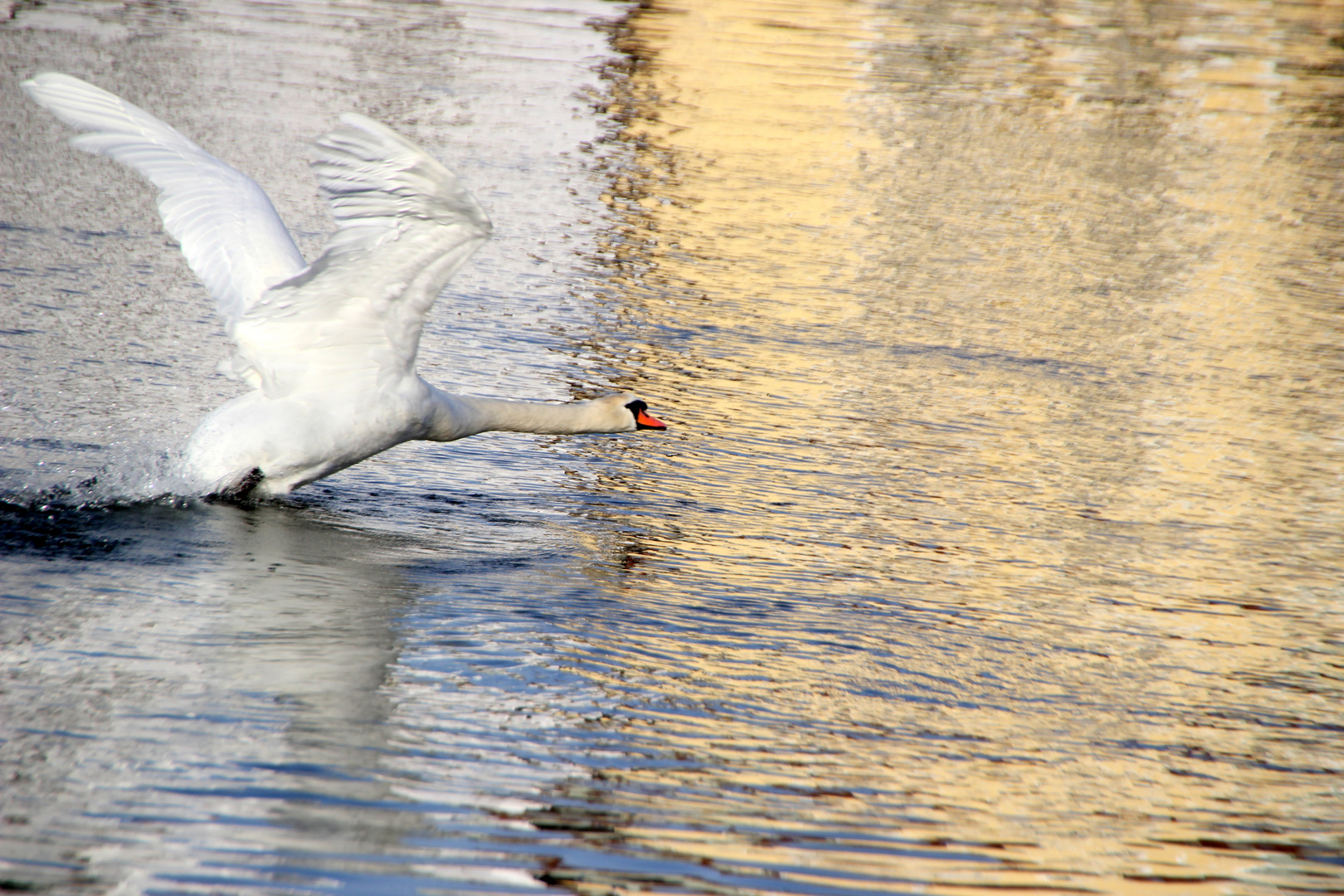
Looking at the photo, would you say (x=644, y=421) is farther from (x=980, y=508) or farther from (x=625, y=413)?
(x=980, y=508)

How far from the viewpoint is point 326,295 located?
6145 mm

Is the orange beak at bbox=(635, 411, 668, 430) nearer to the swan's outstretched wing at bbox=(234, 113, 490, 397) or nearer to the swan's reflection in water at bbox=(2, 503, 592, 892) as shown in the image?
the swan's reflection in water at bbox=(2, 503, 592, 892)

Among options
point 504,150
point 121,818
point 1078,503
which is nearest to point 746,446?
point 1078,503

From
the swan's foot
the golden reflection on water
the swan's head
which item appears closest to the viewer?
the golden reflection on water

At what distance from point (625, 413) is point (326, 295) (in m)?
1.67

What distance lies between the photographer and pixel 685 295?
1125 cm

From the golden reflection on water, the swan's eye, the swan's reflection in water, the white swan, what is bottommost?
the golden reflection on water

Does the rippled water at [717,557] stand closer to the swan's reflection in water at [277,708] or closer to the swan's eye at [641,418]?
the swan's reflection in water at [277,708]

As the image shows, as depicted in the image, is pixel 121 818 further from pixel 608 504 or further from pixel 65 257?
pixel 65 257

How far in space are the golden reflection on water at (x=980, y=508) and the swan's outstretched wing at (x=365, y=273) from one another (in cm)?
145

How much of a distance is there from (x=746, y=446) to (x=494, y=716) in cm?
373

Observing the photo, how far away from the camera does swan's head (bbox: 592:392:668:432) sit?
7.19m

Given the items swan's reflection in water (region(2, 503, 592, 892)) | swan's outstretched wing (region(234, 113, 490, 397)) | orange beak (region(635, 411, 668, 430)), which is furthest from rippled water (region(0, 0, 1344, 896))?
swan's outstretched wing (region(234, 113, 490, 397))

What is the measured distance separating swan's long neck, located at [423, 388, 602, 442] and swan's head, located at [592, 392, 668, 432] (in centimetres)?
6
